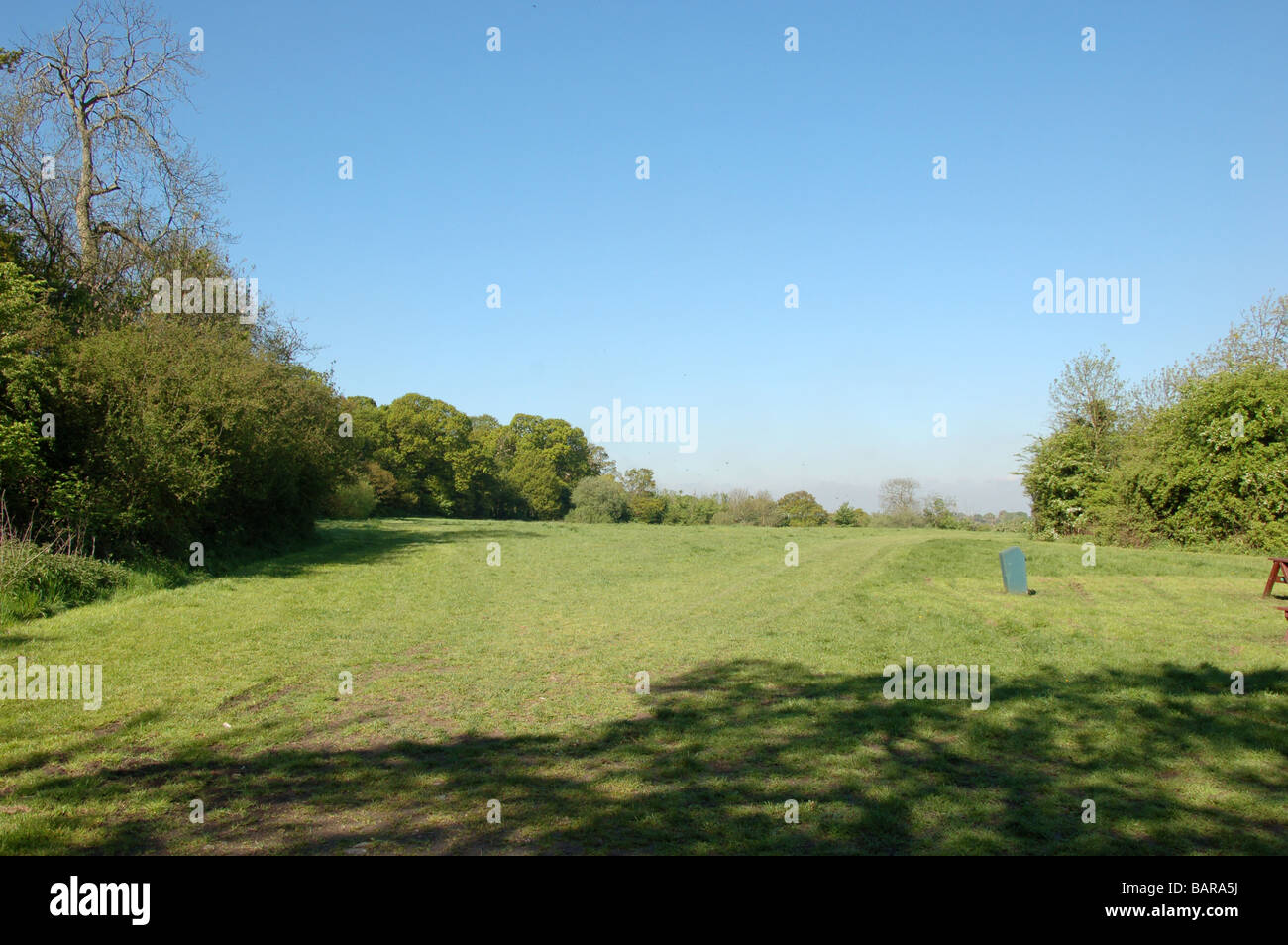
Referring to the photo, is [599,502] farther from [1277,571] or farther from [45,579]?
[1277,571]

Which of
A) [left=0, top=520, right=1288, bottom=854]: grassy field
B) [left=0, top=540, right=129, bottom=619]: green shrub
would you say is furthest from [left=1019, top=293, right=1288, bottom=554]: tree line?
[left=0, top=540, right=129, bottom=619]: green shrub

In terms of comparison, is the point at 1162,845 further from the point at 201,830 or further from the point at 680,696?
the point at 201,830

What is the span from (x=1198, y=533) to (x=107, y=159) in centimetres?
3684

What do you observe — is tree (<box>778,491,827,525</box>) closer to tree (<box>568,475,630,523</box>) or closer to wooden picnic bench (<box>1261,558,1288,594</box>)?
tree (<box>568,475,630,523</box>)

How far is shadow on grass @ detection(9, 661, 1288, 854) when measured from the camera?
178 inches

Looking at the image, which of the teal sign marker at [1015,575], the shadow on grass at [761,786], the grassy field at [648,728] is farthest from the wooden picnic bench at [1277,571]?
the shadow on grass at [761,786]

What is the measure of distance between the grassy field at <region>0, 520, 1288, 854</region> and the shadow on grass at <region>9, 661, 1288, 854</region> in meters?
0.03

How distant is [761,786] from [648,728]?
1848mm

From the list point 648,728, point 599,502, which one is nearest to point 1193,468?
point 648,728

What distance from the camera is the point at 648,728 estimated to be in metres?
7.14

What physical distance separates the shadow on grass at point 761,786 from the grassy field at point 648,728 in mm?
29

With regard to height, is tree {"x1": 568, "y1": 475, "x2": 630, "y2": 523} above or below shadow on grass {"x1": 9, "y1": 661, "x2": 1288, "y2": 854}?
above
